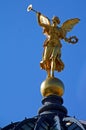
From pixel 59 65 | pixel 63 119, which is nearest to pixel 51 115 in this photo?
pixel 63 119

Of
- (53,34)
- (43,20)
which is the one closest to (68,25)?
(53,34)

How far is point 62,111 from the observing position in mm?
35281

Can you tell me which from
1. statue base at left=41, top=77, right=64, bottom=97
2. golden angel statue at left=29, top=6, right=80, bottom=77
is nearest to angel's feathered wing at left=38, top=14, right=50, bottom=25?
golden angel statue at left=29, top=6, right=80, bottom=77

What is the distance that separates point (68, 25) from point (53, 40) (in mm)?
1017

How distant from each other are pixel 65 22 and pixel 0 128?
603 cm

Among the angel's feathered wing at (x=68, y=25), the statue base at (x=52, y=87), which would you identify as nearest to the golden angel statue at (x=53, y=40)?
the angel's feathered wing at (x=68, y=25)

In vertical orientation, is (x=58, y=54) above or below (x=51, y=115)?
above

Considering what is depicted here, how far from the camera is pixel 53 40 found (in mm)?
37719

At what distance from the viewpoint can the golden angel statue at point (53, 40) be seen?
122ft

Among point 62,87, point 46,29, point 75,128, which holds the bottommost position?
point 75,128

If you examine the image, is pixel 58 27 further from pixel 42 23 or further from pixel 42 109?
pixel 42 109

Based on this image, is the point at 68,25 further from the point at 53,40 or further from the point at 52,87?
the point at 52,87

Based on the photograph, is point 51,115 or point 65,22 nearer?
point 51,115

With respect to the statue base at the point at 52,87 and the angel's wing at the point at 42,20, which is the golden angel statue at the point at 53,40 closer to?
the angel's wing at the point at 42,20
